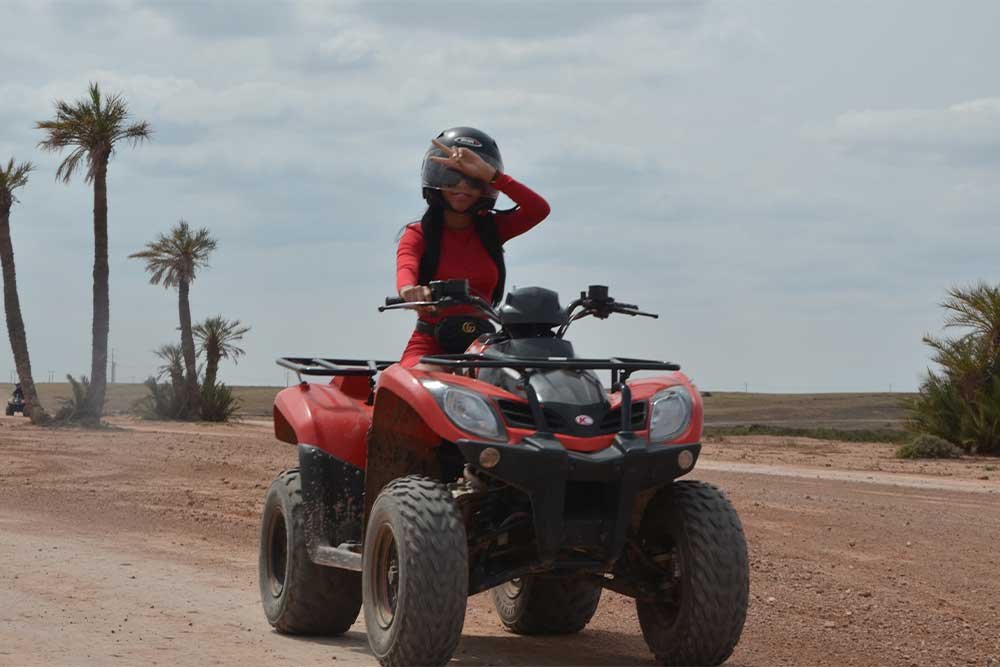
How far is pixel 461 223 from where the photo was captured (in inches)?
305

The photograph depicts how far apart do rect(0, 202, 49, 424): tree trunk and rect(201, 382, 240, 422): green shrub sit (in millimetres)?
5960

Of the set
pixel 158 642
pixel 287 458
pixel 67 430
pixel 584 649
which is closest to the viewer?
pixel 158 642

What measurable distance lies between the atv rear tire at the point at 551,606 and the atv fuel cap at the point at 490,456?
7.34ft

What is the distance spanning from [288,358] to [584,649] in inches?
91.2

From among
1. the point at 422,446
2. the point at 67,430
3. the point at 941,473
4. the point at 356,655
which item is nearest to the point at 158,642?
the point at 356,655

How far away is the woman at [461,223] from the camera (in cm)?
739

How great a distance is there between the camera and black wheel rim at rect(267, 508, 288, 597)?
8.07 m

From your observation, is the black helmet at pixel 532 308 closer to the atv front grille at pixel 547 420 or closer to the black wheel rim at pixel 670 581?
the atv front grille at pixel 547 420

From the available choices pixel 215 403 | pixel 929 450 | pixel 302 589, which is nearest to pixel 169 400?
pixel 215 403

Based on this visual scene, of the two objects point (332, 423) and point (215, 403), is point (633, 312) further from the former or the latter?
point (215, 403)

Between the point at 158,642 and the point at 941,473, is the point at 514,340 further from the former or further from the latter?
the point at 941,473

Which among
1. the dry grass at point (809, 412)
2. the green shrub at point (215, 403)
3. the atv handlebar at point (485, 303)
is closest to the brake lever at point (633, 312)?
the atv handlebar at point (485, 303)

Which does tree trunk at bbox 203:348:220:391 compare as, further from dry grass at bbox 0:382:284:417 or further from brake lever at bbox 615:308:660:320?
brake lever at bbox 615:308:660:320

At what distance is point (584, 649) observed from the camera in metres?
7.76
